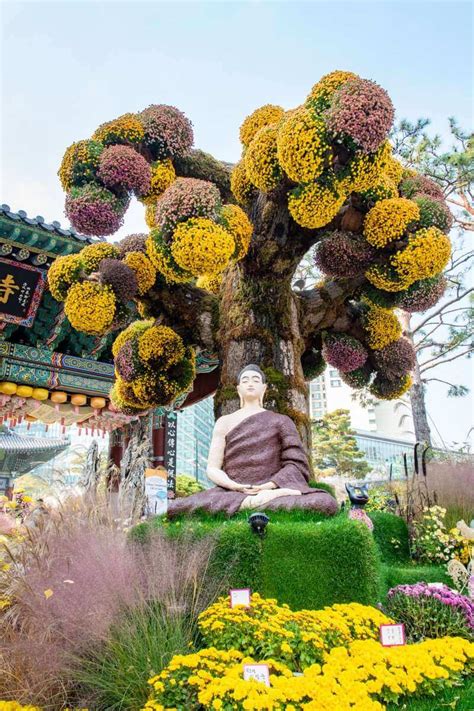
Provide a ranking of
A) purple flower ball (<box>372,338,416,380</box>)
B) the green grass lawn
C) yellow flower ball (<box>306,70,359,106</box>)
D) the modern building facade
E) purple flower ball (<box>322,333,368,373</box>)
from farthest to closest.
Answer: the modern building facade, purple flower ball (<box>372,338,416,380</box>), purple flower ball (<box>322,333,368,373</box>), yellow flower ball (<box>306,70,359,106</box>), the green grass lawn

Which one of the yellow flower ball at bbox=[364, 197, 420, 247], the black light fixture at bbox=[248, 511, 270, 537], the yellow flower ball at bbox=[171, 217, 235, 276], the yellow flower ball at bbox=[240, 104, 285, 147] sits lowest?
the black light fixture at bbox=[248, 511, 270, 537]

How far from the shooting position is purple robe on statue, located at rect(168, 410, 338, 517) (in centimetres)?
439

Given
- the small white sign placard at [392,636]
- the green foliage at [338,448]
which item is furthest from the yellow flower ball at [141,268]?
the green foliage at [338,448]

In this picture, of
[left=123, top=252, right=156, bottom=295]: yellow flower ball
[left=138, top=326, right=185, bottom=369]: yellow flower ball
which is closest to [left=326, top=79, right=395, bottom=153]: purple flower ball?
[left=123, top=252, right=156, bottom=295]: yellow flower ball

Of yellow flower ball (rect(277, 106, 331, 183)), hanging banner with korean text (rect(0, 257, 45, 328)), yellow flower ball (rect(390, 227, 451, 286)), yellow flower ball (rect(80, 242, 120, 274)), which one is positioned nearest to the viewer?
yellow flower ball (rect(277, 106, 331, 183))

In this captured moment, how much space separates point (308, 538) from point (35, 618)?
158cm

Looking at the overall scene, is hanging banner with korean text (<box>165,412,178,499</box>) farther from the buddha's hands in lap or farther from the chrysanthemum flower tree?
the buddha's hands in lap

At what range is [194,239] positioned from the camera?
467cm

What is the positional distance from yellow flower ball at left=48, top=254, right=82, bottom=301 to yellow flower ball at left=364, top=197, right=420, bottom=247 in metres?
2.71

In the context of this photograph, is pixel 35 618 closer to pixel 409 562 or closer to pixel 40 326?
pixel 409 562

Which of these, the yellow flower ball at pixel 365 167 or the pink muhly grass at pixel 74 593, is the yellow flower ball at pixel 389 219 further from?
the pink muhly grass at pixel 74 593

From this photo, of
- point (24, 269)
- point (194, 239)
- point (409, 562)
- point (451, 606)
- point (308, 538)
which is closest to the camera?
point (308, 538)

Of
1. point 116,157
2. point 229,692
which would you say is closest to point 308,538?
point 229,692

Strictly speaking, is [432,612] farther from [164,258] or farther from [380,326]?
[164,258]
